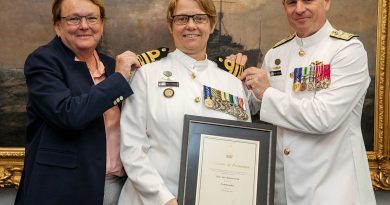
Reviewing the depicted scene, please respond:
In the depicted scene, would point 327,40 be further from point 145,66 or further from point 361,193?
point 145,66

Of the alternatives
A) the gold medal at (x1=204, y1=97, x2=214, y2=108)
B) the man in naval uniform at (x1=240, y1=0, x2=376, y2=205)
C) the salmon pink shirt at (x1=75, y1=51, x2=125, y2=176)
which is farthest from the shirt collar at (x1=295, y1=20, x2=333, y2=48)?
the salmon pink shirt at (x1=75, y1=51, x2=125, y2=176)

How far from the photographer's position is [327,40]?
6.76ft

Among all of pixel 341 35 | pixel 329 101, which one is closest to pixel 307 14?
pixel 341 35

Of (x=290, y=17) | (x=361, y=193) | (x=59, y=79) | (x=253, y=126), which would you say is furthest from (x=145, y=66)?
(x=361, y=193)

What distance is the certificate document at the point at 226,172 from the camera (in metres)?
1.79

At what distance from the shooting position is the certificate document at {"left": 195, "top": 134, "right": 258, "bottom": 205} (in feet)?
5.88

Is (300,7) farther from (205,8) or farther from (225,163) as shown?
(225,163)

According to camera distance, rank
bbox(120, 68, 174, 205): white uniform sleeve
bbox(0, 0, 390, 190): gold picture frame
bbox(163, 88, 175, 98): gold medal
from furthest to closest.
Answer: bbox(0, 0, 390, 190): gold picture frame, bbox(163, 88, 175, 98): gold medal, bbox(120, 68, 174, 205): white uniform sleeve

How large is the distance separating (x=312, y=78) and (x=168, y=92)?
64cm

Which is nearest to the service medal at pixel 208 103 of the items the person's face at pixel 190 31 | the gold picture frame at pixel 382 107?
the person's face at pixel 190 31

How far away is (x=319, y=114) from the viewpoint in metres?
1.89

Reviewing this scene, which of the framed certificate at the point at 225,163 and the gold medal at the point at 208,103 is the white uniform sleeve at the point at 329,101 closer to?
the framed certificate at the point at 225,163

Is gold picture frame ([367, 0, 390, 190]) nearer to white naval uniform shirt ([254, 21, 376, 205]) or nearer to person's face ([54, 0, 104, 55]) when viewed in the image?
white naval uniform shirt ([254, 21, 376, 205])

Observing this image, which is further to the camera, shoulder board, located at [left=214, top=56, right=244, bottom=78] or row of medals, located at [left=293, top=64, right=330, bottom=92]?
shoulder board, located at [left=214, top=56, right=244, bottom=78]
